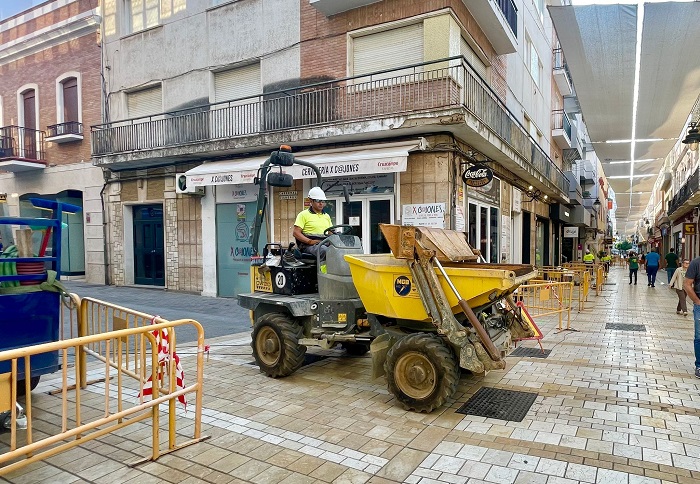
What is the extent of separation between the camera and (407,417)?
448cm

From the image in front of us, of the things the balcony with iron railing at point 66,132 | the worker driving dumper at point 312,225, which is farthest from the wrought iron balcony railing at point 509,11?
the balcony with iron railing at point 66,132

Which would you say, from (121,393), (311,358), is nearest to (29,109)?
(311,358)

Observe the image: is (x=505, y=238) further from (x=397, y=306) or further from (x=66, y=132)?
(x=66, y=132)

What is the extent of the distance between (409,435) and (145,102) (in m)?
15.3

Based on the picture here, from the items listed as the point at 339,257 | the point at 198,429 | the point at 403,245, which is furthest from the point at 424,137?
the point at 198,429

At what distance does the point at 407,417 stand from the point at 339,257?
2008mm

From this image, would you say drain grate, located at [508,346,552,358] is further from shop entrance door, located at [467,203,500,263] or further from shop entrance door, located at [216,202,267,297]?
shop entrance door, located at [216,202,267,297]

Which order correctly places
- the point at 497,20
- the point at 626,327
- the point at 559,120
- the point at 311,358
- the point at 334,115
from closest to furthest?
the point at 311,358 → the point at 626,327 → the point at 334,115 → the point at 497,20 → the point at 559,120

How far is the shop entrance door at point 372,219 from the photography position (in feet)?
38.1

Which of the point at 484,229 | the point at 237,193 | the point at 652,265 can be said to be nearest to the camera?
the point at 237,193

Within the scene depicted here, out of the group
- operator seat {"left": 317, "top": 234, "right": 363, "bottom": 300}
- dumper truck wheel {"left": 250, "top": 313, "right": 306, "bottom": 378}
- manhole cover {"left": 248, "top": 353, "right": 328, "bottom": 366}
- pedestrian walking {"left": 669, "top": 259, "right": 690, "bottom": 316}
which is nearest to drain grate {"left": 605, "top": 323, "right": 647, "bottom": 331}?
pedestrian walking {"left": 669, "top": 259, "right": 690, "bottom": 316}

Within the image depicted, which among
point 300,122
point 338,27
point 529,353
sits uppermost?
point 338,27

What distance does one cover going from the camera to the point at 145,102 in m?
15.9

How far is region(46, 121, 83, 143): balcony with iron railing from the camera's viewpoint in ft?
54.7
